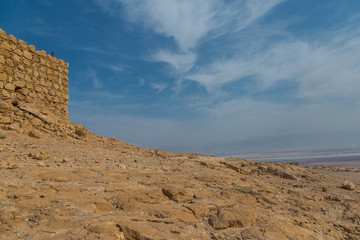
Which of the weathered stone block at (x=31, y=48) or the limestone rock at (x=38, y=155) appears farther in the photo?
the weathered stone block at (x=31, y=48)

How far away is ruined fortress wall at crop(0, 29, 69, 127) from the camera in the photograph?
8.63m

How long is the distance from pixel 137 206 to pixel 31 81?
28.4 ft

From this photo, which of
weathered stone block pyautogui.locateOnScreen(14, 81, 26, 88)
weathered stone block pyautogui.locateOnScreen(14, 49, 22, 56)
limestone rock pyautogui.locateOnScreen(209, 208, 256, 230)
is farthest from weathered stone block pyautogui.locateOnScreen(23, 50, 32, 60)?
limestone rock pyautogui.locateOnScreen(209, 208, 256, 230)

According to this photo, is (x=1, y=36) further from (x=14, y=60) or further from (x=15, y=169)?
(x=15, y=169)

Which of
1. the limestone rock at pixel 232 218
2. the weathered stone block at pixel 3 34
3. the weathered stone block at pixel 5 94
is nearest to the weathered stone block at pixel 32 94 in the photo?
the weathered stone block at pixel 5 94

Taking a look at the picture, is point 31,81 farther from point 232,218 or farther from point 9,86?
point 232,218

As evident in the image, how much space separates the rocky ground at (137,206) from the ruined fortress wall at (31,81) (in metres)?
3.37

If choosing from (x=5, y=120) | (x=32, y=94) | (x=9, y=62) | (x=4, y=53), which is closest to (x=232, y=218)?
(x=5, y=120)

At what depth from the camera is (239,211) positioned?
13.0 feet

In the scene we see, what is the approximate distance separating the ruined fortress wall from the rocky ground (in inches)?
133

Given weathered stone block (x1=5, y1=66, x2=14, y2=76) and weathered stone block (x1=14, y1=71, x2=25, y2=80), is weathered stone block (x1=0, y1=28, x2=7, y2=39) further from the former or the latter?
weathered stone block (x1=14, y1=71, x2=25, y2=80)

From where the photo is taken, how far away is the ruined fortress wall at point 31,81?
28.3 ft

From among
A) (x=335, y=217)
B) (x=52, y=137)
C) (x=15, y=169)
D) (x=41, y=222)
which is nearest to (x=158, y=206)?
(x=41, y=222)

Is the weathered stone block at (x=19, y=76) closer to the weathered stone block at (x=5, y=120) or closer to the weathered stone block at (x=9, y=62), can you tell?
the weathered stone block at (x=9, y=62)
